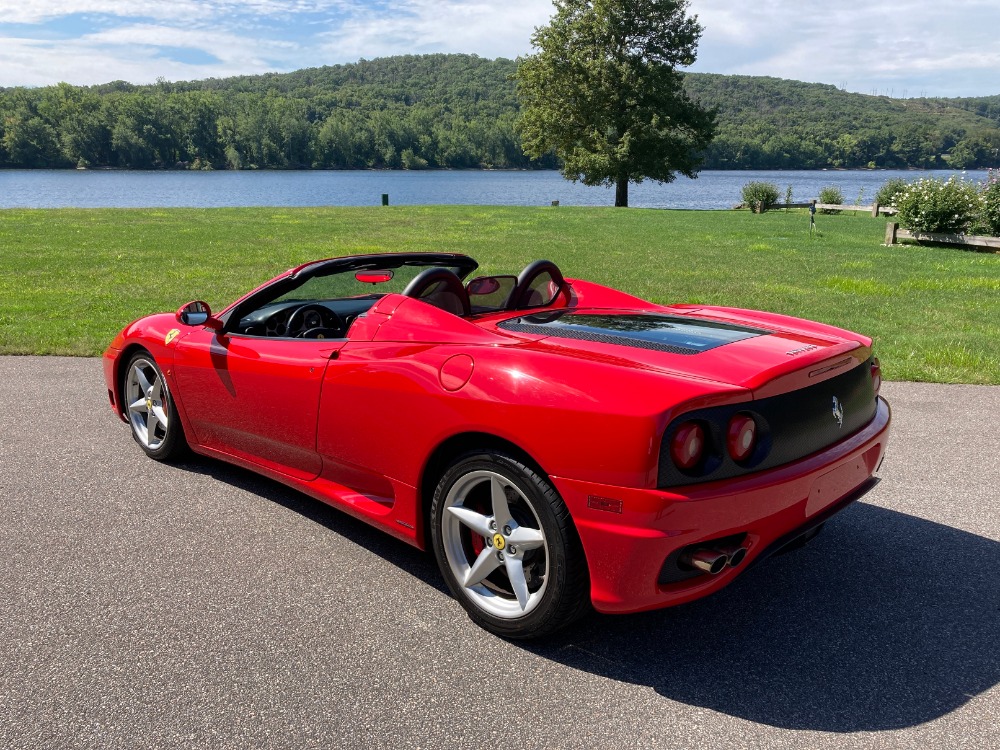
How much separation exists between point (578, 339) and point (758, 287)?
1059 centimetres

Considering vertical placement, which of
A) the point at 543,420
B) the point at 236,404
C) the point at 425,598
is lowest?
the point at 425,598

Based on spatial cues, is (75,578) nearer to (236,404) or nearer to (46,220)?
(236,404)

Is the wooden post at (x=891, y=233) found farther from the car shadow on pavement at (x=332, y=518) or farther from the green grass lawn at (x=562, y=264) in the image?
the car shadow on pavement at (x=332, y=518)

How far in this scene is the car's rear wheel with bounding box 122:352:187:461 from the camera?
4598 mm

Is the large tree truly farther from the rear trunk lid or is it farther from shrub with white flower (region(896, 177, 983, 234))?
the rear trunk lid

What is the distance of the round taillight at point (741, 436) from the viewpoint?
2551mm

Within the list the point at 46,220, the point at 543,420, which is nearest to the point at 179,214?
the point at 46,220

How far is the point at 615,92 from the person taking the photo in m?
44.1

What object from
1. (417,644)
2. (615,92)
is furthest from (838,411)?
(615,92)

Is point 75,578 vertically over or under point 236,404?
under

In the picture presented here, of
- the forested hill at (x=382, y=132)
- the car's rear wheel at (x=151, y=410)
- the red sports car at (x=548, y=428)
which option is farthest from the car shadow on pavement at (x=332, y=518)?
the forested hill at (x=382, y=132)

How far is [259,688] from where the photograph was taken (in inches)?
101

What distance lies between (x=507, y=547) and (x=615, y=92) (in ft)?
146

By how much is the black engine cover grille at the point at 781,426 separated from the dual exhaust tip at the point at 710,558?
22cm
